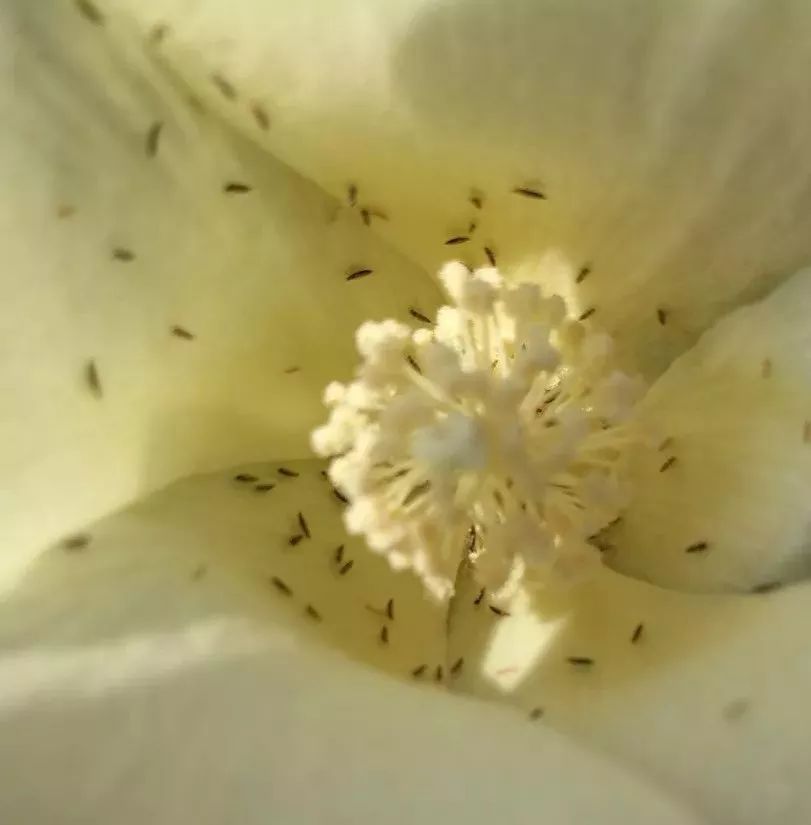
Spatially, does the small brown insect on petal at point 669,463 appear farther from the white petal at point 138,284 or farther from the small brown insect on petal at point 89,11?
the small brown insect on petal at point 89,11

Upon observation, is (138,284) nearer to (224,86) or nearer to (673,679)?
(224,86)

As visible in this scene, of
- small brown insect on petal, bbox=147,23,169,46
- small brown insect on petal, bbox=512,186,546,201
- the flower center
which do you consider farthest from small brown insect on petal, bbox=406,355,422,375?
small brown insect on petal, bbox=147,23,169,46

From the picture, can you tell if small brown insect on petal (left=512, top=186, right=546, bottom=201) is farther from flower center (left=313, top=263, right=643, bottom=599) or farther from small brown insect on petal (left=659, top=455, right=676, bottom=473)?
small brown insect on petal (left=659, top=455, right=676, bottom=473)

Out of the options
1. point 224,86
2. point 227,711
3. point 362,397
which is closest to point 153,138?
point 224,86

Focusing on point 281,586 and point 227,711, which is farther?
point 281,586

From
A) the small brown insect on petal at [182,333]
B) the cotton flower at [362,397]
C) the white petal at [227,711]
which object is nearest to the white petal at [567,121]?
the cotton flower at [362,397]

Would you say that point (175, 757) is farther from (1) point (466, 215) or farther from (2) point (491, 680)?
(1) point (466, 215)
